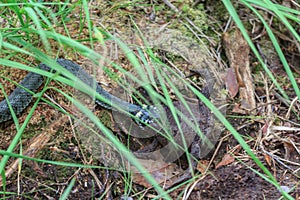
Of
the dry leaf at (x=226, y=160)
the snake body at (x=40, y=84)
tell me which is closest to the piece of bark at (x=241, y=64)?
the dry leaf at (x=226, y=160)

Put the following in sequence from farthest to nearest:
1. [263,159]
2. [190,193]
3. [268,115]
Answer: [268,115] < [263,159] < [190,193]

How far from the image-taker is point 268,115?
9.53ft

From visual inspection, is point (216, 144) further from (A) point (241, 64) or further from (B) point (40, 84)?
(B) point (40, 84)

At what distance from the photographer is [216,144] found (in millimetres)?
2691

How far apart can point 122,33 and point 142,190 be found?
1.22 metres

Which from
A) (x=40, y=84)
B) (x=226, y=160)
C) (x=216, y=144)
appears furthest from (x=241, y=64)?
(x=40, y=84)

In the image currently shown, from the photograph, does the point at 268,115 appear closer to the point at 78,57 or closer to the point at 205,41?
the point at 205,41

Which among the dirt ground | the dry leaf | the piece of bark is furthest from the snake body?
the piece of bark

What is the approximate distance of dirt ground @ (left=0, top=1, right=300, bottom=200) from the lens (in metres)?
2.41

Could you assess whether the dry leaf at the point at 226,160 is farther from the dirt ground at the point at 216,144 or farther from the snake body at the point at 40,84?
the snake body at the point at 40,84

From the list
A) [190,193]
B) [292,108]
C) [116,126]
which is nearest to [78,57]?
[116,126]

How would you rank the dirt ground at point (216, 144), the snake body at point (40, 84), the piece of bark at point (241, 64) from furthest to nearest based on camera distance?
the piece of bark at point (241, 64) → the snake body at point (40, 84) → the dirt ground at point (216, 144)

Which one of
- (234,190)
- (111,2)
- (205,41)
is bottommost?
(234,190)

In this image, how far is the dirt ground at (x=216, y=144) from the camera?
2.41 m
